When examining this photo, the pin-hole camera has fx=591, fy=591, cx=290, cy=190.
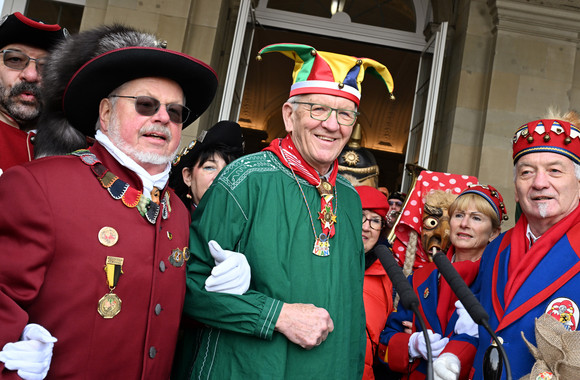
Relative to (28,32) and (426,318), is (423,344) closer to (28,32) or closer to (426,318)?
(426,318)

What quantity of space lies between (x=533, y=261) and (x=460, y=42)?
578 centimetres

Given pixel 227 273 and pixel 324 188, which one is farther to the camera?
pixel 324 188

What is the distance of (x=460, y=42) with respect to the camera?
768cm

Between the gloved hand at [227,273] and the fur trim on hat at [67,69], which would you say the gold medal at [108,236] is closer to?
the gloved hand at [227,273]

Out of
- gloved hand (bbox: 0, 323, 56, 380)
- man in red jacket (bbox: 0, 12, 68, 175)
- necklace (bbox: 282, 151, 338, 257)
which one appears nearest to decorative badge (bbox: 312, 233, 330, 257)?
necklace (bbox: 282, 151, 338, 257)

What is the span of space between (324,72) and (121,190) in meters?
1.03

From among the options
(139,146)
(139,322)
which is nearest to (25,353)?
(139,322)

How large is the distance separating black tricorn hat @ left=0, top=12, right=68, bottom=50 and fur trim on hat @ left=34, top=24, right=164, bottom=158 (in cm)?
66

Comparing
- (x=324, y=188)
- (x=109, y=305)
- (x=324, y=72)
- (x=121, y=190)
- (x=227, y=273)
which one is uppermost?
(x=324, y=72)

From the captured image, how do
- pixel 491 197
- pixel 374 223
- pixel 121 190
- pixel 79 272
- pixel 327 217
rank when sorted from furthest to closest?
pixel 374 223
pixel 491 197
pixel 327 217
pixel 121 190
pixel 79 272

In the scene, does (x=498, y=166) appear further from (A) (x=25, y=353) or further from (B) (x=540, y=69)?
(A) (x=25, y=353)

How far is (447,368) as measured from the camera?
257cm

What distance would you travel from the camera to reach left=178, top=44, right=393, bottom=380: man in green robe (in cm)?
214

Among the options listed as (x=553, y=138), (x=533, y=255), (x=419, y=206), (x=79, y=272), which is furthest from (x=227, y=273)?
(x=419, y=206)
